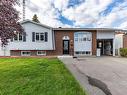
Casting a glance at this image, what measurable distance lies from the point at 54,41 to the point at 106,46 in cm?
900

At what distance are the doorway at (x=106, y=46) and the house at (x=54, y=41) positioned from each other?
1.69m

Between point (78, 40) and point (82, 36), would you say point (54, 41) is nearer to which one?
point (78, 40)

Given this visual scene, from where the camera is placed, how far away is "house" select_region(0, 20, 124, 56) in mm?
23250

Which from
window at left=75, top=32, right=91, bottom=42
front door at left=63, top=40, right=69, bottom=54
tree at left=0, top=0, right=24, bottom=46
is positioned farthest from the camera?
front door at left=63, top=40, right=69, bottom=54

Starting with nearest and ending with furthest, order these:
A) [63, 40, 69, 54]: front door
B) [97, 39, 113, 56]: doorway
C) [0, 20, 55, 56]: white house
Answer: [0, 20, 55, 56]: white house, [63, 40, 69, 54]: front door, [97, 39, 113, 56]: doorway

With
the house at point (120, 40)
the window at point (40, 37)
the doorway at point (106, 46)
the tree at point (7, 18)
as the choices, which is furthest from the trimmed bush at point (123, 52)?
the tree at point (7, 18)

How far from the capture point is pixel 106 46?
2827 cm

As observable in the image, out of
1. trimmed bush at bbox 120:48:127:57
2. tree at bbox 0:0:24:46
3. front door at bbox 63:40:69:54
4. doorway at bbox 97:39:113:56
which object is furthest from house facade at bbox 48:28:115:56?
tree at bbox 0:0:24:46

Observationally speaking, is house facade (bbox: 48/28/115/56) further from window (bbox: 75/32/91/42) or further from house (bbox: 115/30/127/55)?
house (bbox: 115/30/127/55)

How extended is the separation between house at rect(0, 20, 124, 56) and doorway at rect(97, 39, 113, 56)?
1.69m

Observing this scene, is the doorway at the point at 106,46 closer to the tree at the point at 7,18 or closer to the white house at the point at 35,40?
the white house at the point at 35,40

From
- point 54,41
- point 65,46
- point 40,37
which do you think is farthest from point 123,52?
point 40,37

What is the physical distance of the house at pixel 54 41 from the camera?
2325 cm

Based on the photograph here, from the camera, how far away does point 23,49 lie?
2341 cm
